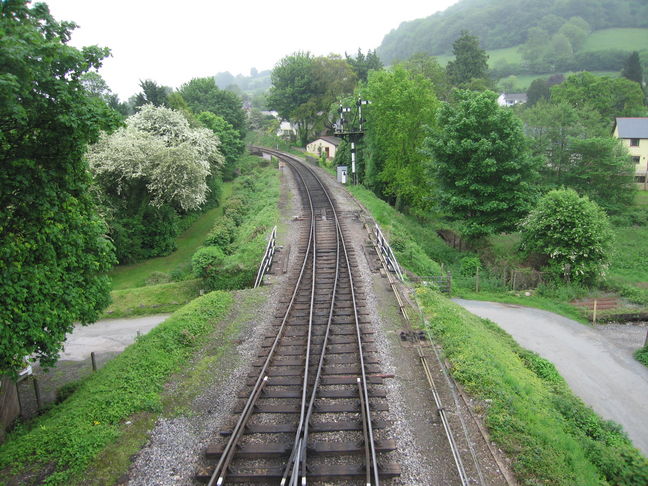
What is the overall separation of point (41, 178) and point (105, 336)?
35.0 feet

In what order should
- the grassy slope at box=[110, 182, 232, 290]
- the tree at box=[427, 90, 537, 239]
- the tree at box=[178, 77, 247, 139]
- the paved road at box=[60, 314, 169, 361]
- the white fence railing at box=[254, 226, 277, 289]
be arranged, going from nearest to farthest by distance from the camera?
the paved road at box=[60, 314, 169, 361] < the white fence railing at box=[254, 226, 277, 289] < the tree at box=[427, 90, 537, 239] < the grassy slope at box=[110, 182, 232, 290] < the tree at box=[178, 77, 247, 139]

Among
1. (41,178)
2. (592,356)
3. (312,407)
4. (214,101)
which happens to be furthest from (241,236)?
(214,101)

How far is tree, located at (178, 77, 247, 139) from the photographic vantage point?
60.0m

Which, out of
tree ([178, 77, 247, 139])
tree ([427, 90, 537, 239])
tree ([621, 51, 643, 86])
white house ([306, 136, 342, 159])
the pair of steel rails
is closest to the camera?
the pair of steel rails

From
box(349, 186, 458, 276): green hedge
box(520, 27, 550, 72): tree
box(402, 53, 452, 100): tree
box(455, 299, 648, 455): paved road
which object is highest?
box(520, 27, 550, 72): tree

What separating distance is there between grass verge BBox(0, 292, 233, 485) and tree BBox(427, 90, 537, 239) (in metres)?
17.6

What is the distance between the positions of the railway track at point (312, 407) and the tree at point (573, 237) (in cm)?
1190

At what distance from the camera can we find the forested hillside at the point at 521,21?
14625 centimetres

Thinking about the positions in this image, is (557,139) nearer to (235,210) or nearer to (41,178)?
(235,210)

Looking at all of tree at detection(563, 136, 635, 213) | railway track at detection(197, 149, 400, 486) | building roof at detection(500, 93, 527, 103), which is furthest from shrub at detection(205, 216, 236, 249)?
building roof at detection(500, 93, 527, 103)

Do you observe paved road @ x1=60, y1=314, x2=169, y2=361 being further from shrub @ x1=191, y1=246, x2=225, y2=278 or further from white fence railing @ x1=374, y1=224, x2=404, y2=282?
white fence railing @ x1=374, y1=224, x2=404, y2=282

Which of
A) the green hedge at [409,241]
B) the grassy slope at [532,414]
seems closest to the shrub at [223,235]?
the green hedge at [409,241]

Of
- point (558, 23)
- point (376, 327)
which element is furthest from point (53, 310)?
point (558, 23)

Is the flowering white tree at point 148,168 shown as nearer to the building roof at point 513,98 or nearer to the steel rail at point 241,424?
the steel rail at point 241,424
